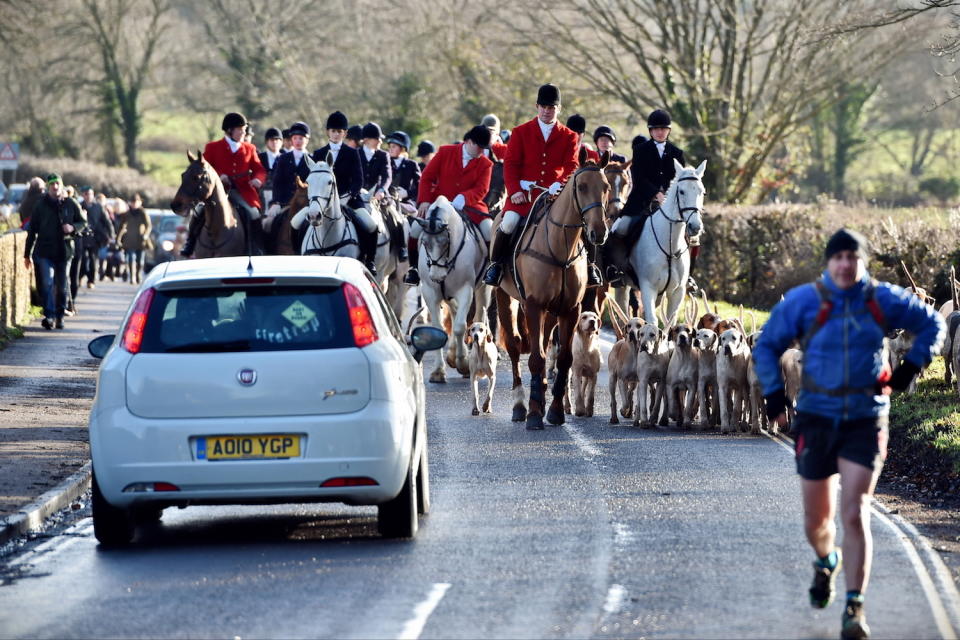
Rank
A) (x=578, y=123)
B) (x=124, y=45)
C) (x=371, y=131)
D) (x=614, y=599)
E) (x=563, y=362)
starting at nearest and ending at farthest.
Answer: (x=614, y=599) → (x=563, y=362) → (x=578, y=123) → (x=371, y=131) → (x=124, y=45)

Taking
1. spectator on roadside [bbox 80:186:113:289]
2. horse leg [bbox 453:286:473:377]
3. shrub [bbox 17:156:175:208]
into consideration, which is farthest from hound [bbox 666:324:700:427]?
shrub [bbox 17:156:175:208]

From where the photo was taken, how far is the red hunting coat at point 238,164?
21.3 meters

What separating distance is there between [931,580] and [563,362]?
718cm

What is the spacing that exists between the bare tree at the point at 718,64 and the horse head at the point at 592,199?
20378 mm

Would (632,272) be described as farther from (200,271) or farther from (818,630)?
(818,630)

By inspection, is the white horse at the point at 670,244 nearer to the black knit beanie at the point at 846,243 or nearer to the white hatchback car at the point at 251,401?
the white hatchback car at the point at 251,401

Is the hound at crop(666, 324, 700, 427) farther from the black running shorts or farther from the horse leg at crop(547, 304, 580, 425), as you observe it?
the black running shorts

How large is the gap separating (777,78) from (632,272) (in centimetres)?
1782

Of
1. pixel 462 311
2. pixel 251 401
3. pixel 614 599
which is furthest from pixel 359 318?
pixel 462 311

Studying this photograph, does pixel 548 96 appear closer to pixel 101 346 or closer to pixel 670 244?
pixel 670 244

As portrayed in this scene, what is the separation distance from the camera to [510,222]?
651 inches

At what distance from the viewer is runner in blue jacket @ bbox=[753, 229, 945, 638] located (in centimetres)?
770

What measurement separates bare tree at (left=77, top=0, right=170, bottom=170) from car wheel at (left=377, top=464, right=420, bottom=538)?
185 ft

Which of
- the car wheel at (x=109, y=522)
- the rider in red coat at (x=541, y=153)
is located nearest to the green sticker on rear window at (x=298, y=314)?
the car wheel at (x=109, y=522)
